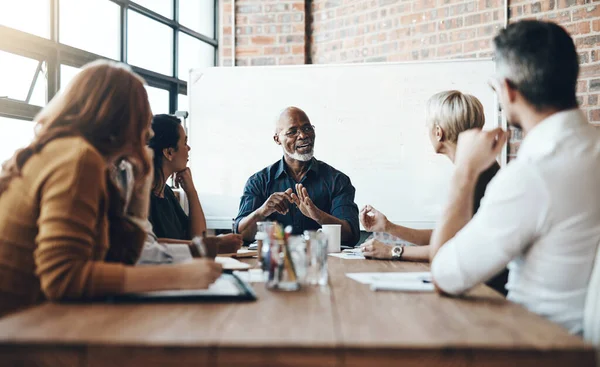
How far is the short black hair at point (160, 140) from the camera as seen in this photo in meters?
2.75

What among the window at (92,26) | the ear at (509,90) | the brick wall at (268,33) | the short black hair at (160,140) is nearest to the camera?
the ear at (509,90)

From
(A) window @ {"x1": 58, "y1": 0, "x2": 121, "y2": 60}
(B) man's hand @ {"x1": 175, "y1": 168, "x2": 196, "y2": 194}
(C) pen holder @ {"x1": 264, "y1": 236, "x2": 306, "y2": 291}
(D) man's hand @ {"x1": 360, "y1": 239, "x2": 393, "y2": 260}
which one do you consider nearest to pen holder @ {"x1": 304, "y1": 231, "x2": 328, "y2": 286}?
(C) pen holder @ {"x1": 264, "y1": 236, "x2": 306, "y2": 291}

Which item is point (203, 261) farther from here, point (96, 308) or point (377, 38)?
point (377, 38)

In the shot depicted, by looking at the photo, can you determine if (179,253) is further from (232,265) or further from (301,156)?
(301,156)

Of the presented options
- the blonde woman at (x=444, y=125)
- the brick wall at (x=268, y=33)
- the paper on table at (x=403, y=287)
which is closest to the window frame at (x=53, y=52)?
the brick wall at (x=268, y=33)

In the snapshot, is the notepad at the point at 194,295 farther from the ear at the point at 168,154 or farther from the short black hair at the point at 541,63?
the ear at the point at 168,154

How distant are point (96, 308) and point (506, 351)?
77 centimetres

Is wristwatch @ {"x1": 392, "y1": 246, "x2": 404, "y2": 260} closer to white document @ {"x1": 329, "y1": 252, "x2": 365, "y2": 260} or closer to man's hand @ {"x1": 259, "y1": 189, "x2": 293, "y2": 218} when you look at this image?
white document @ {"x1": 329, "y1": 252, "x2": 365, "y2": 260}

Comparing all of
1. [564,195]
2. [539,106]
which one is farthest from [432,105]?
[564,195]

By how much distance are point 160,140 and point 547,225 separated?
1.93 m

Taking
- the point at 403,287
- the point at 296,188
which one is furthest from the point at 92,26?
the point at 403,287

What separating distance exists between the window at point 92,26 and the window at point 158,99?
1.60 feet

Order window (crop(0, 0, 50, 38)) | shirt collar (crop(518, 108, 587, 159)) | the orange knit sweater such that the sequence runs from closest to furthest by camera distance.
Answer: the orange knit sweater → shirt collar (crop(518, 108, 587, 159)) → window (crop(0, 0, 50, 38))

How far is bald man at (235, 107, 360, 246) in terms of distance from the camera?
10.1 ft
